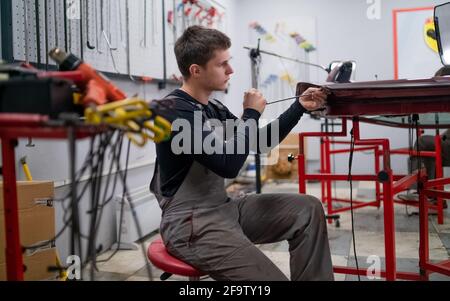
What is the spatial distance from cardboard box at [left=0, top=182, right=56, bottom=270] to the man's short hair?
86 cm

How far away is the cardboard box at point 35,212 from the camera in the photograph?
5.88 feet

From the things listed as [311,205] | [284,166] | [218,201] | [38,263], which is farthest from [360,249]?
[284,166]

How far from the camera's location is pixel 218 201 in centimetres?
136

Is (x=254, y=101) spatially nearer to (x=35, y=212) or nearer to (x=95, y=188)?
(x=95, y=188)

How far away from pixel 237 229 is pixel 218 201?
0.12 m

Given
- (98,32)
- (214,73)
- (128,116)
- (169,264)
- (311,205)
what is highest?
(98,32)

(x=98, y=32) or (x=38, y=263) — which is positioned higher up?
(x=98, y=32)

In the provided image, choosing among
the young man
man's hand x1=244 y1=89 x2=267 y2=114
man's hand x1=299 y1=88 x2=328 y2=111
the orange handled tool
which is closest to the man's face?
the young man

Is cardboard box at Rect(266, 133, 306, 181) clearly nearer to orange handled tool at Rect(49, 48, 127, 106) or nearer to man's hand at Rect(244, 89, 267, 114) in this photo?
man's hand at Rect(244, 89, 267, 114)

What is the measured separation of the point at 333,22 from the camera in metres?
4.92

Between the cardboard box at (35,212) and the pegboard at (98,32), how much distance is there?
22.3 inches

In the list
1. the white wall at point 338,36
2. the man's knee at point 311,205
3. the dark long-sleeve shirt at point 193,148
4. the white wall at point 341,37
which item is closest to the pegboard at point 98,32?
the dark long-sleeve shirt at point 193,148

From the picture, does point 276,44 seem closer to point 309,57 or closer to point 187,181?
point 309,57

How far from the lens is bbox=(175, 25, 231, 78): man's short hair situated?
4.73 feet
